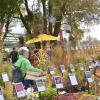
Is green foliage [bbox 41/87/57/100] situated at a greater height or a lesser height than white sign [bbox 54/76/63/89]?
lesser

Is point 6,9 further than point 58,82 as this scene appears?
Yes

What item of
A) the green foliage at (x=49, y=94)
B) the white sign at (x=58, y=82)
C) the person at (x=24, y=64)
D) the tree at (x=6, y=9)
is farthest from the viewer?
the tree at (x=6, y=9)

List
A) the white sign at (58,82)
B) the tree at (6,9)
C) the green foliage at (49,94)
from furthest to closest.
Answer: the tree at (6,9) < the white sign at (58,82) < the green foliage at (49,94)

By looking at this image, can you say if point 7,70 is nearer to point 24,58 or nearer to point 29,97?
point 24,58

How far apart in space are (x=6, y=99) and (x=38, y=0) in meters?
24.6

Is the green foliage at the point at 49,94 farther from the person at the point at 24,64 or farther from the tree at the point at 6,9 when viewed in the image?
the tree at the point at 6,9

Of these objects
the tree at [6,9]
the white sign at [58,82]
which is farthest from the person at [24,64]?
the tree at [6,9]

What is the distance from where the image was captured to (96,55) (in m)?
23.8

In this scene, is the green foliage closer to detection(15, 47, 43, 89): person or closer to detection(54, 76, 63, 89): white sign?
detection(54, 76, 63, 89): white sign

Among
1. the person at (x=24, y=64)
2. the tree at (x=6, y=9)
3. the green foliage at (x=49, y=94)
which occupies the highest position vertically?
the tree at (x=6, y=9)

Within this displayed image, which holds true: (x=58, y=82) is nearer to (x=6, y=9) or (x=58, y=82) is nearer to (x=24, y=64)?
(x=24, y=64)

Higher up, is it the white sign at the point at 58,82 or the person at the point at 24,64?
the person at the point at 24,64

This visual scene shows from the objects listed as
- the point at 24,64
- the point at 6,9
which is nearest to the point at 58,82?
the point at 24,64

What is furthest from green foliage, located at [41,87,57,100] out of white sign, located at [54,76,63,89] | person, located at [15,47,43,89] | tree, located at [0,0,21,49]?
tree, located at [0,0,21,49]
